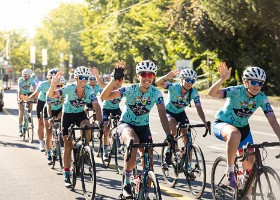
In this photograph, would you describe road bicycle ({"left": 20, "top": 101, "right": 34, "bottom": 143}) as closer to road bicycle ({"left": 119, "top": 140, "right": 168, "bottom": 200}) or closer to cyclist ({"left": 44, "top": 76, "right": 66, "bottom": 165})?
cyclist ({"left": 44, "top": 76, "right": 66, "bottom": 165})

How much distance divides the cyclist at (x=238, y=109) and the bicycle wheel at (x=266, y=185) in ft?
1.71

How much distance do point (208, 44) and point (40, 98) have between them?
23045 mm

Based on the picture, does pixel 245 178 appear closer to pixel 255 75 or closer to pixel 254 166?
pixel 254 166

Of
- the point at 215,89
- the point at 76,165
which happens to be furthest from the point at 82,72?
the point at 215,89

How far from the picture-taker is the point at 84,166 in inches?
305

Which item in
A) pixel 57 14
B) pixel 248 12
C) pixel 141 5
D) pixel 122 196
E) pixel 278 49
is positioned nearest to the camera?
pixel 122 196

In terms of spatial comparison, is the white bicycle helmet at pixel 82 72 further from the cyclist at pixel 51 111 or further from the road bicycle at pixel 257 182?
the road bicycle at pixel 257 182

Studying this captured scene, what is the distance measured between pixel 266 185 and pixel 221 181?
46.6 inches

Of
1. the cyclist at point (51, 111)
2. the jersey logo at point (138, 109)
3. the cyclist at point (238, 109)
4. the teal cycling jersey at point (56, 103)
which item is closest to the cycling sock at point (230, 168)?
the cyclist at point (238, 109)

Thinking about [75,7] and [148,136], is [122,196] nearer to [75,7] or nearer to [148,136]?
[148,136]

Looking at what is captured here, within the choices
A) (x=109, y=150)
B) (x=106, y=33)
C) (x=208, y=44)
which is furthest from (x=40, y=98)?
(x=106, y=33)

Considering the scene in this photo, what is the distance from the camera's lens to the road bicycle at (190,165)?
25.9ft

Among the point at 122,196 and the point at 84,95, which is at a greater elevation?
the point at 84,95

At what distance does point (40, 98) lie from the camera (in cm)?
1253
